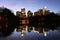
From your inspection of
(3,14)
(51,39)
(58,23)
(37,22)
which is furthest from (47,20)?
(51,39)

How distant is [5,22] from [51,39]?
140 ft

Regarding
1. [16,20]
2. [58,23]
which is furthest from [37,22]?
[58,23]

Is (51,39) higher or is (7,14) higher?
(7,14)

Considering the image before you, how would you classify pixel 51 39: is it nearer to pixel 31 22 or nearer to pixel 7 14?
pixel 7 14

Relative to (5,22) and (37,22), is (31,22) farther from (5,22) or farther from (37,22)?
(5,22)

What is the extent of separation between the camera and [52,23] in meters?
75.8

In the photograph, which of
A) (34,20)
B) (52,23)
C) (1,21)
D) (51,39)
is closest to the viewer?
(51,39)

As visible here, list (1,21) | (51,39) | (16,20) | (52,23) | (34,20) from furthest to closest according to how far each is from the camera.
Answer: (34,20)
(16,20)
(52,23)
(1,21)
(51,39)

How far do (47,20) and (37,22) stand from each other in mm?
5060

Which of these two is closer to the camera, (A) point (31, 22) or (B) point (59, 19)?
(B) point (59, 19)

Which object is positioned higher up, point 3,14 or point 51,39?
point 3,14

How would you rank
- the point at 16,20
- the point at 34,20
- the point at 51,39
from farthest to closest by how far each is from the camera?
the point at 34,20 < the point at 16,20 < the point at 51,39

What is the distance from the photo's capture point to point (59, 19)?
7006 centimetres

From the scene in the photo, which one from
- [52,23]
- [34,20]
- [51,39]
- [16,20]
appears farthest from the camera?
[34,20]
